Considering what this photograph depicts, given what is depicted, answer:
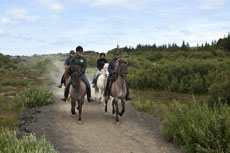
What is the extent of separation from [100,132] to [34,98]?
6.22 meters

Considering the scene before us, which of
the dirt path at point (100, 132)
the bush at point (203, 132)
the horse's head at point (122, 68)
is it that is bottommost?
the dirt path at point (100, 132)

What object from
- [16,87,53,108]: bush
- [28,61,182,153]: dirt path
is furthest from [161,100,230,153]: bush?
[16,87,53,108]: bush

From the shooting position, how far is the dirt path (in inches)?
294

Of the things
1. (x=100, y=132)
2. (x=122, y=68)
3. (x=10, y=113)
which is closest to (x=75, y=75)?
(x=122, y=68)

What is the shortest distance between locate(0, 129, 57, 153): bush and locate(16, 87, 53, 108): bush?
7.20 m

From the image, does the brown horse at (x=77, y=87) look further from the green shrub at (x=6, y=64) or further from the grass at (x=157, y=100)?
the green shrub at (x=6, y=64)

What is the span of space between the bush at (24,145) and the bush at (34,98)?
7.20 meters

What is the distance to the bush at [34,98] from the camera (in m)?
13.4

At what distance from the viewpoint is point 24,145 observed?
565 centimetres

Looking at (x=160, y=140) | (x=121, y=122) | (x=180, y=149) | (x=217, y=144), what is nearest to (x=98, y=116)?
(x=121, y=122)

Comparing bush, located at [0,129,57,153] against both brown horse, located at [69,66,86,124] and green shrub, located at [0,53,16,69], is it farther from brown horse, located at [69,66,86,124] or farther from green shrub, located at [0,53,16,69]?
green shrub, located at [0,53,16,69]

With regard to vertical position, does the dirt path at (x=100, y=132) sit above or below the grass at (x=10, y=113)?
below

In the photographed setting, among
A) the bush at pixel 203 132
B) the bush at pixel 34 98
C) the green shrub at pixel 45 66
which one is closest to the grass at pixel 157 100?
the bush at pixel 203 132

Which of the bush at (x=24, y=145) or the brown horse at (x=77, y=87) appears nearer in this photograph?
the bush at (x=24, y=145)
